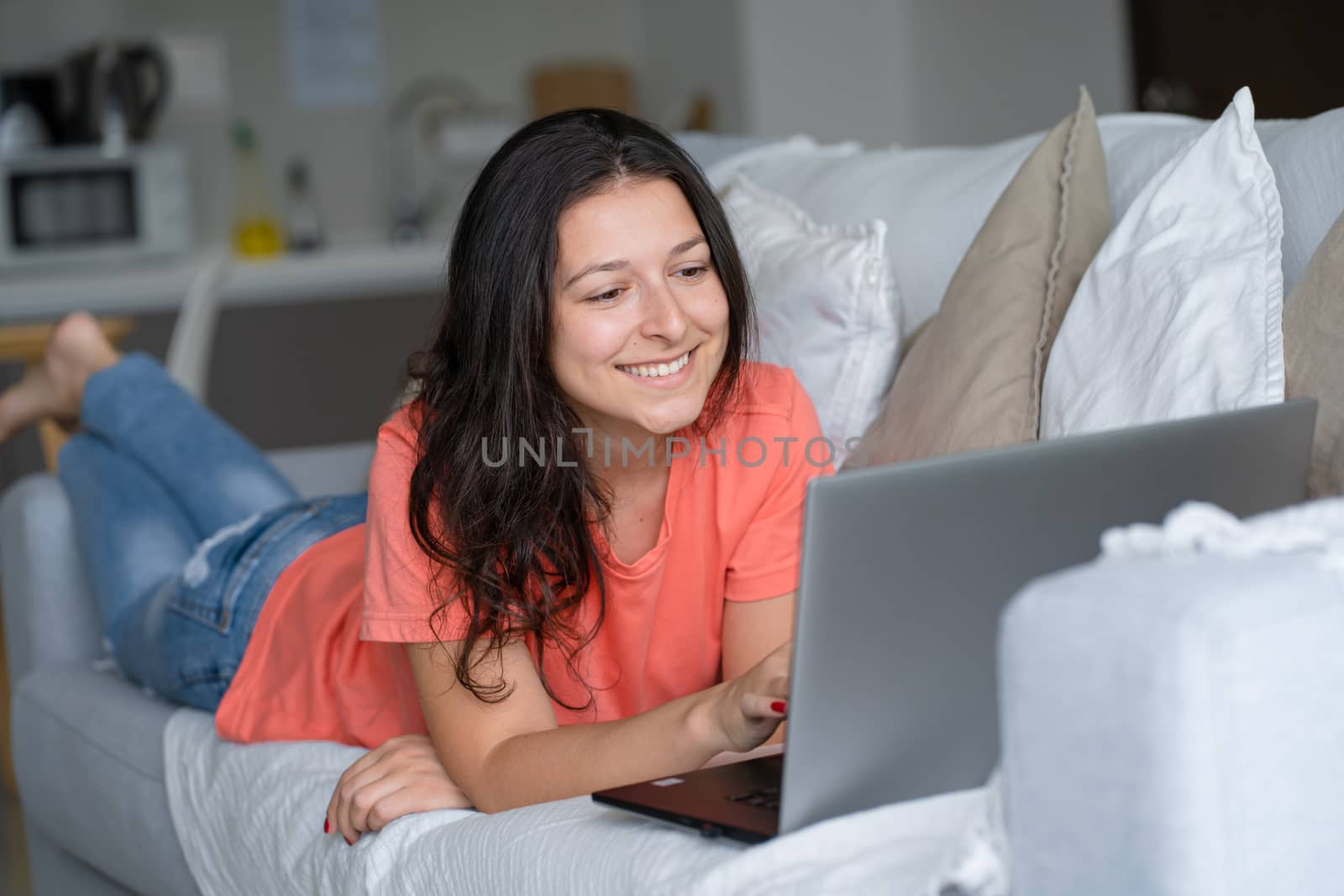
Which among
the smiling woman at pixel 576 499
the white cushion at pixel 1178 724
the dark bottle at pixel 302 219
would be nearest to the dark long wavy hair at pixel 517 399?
the smiling woman at pixel 576 499

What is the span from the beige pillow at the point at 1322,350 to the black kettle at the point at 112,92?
136 inches

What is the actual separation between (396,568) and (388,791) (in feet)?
0.58

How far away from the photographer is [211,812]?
4.62 feet

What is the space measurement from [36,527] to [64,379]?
42 centimetres

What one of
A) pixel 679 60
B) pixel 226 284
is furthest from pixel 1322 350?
pixel 679 60

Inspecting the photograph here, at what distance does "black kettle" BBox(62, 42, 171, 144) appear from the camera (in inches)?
152

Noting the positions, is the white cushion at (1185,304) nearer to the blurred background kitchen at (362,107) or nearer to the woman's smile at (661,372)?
the woman's smile at (661,372)

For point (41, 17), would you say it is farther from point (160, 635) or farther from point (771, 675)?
point (771, 675)

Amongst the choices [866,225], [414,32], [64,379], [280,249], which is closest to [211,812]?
[866,225]

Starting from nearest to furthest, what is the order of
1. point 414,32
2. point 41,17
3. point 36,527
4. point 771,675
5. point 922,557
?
point 922,557 < point 771,675 < point 36,527 < point 41,17 < point 414,32

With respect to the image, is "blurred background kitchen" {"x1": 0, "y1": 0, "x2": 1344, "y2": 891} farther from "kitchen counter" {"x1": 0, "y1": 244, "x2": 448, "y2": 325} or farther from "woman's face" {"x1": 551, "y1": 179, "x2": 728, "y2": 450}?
"woman's face" {"x1": 551, "y1": 179, "x2": 728, "y2": 450}

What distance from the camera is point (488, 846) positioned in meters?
1.02

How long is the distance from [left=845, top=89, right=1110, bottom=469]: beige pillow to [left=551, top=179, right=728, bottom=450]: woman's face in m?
0.24

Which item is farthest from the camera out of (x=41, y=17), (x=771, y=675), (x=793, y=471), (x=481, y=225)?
(x=41, y=17)
